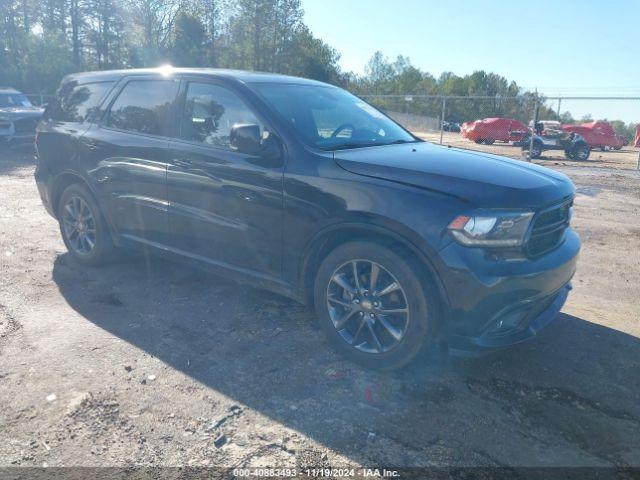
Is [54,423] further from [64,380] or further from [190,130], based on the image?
[190,130]

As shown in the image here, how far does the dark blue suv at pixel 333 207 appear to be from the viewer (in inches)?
124

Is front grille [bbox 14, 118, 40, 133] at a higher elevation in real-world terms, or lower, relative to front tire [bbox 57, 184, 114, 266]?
higher

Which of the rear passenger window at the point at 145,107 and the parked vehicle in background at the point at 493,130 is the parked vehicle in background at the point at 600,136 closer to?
the parked vehicle in background at the point at 493,130

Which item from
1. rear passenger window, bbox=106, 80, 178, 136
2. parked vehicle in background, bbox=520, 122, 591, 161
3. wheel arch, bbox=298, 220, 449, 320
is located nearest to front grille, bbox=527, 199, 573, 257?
wheel arch, bbox=298, 220, 449, 320

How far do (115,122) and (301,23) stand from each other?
46963mm

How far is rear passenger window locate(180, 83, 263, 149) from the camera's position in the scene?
162 inches

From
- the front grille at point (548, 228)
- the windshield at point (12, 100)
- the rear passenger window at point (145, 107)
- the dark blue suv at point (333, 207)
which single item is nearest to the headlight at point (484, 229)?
the dark blue suv at point (333, 207)

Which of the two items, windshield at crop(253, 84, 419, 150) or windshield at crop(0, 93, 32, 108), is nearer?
windshield at crop(253, 84, 419, 150)

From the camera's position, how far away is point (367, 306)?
3.50 m

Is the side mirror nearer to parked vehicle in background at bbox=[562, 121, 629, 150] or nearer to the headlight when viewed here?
the headlight

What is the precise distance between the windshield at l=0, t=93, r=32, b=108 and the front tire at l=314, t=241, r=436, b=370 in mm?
16118

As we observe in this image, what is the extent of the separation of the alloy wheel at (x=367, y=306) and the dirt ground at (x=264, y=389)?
0.22m

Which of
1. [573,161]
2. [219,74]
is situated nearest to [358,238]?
[219,74]

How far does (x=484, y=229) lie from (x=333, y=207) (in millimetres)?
954
